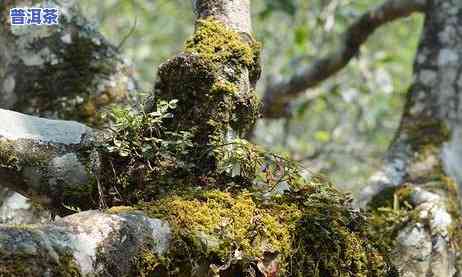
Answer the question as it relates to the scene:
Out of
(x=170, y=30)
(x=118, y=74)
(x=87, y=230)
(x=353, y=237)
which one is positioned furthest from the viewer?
(x=170, y=30)

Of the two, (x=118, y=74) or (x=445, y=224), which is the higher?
(x=118, y=74)

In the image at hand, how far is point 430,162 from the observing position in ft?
10.5

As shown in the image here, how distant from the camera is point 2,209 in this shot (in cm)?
299

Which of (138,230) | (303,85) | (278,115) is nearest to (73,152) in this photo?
(138,230)

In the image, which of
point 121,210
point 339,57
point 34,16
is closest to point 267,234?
point 121,210

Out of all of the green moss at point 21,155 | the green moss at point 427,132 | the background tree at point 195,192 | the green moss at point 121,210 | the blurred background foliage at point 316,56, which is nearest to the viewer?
the background tree at point 195,192

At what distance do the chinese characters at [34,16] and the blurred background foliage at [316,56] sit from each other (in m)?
2.35

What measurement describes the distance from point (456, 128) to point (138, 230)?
1990 mm

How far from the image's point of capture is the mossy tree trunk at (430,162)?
8.93 feet

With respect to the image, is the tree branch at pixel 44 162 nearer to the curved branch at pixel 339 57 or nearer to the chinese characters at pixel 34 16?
the chinese characters at pixel 34 16

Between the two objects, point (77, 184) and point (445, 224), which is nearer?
point (77, 184)

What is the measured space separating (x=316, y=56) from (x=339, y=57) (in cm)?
129

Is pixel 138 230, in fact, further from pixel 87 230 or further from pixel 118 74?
pixel 118 74

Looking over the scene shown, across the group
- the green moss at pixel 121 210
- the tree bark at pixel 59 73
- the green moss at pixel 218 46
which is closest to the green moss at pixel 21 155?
the green moss at pixel 121 210
